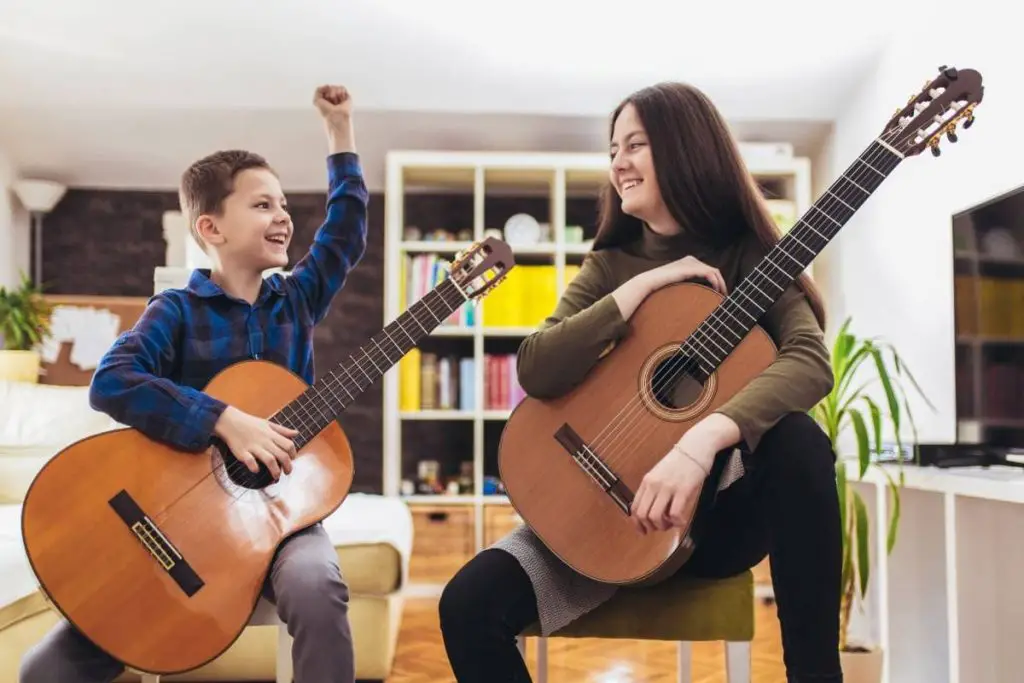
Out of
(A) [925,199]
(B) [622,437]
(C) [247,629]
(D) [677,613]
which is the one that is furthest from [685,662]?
(A) [925,199]

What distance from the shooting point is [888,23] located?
302cm

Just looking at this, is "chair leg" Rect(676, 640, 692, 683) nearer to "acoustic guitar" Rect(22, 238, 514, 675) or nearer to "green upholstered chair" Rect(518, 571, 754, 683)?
"green upholstered chair" Rect(518, 571, 754, 683)

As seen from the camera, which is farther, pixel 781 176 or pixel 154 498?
pixel 781 176

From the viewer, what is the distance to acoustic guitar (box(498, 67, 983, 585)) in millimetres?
1145

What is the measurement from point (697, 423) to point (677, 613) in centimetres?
31

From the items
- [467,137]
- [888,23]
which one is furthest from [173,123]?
[888,23]

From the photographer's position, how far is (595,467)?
116 cm

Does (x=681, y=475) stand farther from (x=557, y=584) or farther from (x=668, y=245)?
(x=668, y=245)

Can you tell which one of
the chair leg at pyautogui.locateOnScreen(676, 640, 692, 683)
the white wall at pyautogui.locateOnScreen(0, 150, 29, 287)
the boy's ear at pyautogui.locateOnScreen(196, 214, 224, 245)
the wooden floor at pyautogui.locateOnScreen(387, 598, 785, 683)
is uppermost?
the white wall at pyautogui.locateOnScreen(0, 150, 29, 287)

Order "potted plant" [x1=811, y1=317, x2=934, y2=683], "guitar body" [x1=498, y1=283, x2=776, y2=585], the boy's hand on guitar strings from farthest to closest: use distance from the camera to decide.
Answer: "potted plant" [x1=811, y1=317, x2=934, y2=683] < the boy's hand on guitar strings < "guitar body" [x1=498, y1=283, x2=776, y2=585]

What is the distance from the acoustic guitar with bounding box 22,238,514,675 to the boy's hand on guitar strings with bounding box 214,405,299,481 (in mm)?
48

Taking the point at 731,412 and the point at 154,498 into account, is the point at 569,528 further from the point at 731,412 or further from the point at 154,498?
the point at 154,498

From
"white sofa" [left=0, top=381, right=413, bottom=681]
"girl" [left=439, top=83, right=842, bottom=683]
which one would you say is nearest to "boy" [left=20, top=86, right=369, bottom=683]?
"girl" [left=439, top=83, right=842, bottom=683]

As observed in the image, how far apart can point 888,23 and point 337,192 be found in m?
2.31
